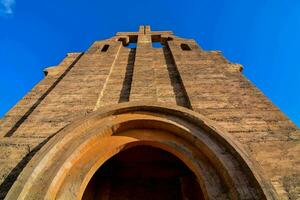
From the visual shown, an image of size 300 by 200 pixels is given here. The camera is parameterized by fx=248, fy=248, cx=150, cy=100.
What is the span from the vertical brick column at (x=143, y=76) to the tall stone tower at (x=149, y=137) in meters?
0.03

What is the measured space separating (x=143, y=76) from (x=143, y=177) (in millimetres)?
2554

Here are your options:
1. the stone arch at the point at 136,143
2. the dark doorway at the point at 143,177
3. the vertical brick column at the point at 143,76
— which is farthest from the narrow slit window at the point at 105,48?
the stone arch at the point at 136,143

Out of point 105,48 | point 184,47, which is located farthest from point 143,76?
point 184,47

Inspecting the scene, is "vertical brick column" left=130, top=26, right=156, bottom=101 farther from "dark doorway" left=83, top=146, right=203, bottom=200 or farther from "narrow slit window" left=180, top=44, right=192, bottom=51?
"narrow slit window" left=180, top=44, right=192, bottom=51

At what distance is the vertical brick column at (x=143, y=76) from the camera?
5547 millimetres

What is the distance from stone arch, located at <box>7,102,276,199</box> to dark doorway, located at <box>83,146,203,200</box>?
134 cm

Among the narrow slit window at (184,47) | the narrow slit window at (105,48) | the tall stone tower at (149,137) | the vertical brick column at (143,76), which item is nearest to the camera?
the tall stone tower at (149,137)

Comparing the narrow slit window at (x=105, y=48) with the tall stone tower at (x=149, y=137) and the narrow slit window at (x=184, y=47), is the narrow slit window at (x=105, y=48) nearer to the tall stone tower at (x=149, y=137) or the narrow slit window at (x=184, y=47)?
the tall stone tower at (x=149, y=137)

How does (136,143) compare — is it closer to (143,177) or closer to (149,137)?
(149,137)

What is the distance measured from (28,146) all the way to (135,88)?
264 cm

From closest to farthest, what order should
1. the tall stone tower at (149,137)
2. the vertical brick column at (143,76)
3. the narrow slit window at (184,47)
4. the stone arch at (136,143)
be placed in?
the stone arch at (136,143), the tall stone tower at (149,137), the vertical brick column at (143,76), the narrow slit window at (184,47)

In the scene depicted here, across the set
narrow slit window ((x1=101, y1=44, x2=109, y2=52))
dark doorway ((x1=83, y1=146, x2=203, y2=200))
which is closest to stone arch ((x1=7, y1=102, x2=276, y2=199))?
dark doorway ((x1=83, y1=146, x2=203, y2=200))

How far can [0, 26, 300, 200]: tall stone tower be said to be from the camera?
11.4 ft

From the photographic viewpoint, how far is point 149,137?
4395 mm
